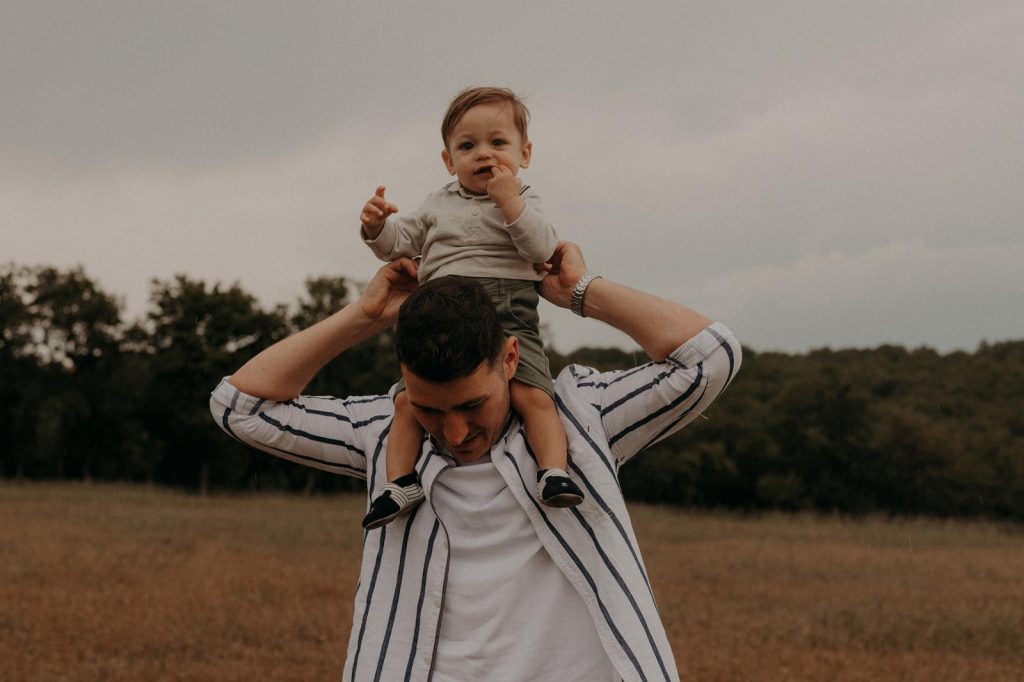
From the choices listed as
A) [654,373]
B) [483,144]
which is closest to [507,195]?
[483,144]

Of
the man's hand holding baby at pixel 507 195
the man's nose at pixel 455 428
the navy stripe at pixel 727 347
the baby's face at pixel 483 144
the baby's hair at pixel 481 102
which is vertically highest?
the baby's hair at pixel 481 102

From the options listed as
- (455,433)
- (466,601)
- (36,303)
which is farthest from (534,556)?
(36,303)

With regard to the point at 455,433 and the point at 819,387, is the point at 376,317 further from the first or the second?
the point at 819,387

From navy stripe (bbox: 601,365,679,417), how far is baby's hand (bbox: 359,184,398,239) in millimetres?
828

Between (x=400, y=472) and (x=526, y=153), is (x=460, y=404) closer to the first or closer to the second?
(x=400, y=472)

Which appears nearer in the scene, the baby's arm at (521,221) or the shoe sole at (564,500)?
the shoe sole at (564,500)

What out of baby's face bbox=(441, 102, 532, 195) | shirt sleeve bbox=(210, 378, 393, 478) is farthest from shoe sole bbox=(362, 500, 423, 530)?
baby's face bbox=(441, 102, 532, 195)

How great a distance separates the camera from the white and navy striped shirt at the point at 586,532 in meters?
2.51

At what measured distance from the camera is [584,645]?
99.1 inches

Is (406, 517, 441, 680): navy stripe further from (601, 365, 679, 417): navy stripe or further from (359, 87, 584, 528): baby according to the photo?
(601, 365, 679, 417): navy stripe

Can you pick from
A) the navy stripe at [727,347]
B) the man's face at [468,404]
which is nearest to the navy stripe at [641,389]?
the navy stripe at [727,347]

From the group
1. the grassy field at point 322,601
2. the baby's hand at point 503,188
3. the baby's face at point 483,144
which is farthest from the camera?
the grassy field at point 322,601

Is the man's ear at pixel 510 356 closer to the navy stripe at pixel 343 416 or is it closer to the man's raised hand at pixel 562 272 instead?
the man's raised hand at pixel 562 272

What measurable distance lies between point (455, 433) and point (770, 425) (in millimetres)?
41424
